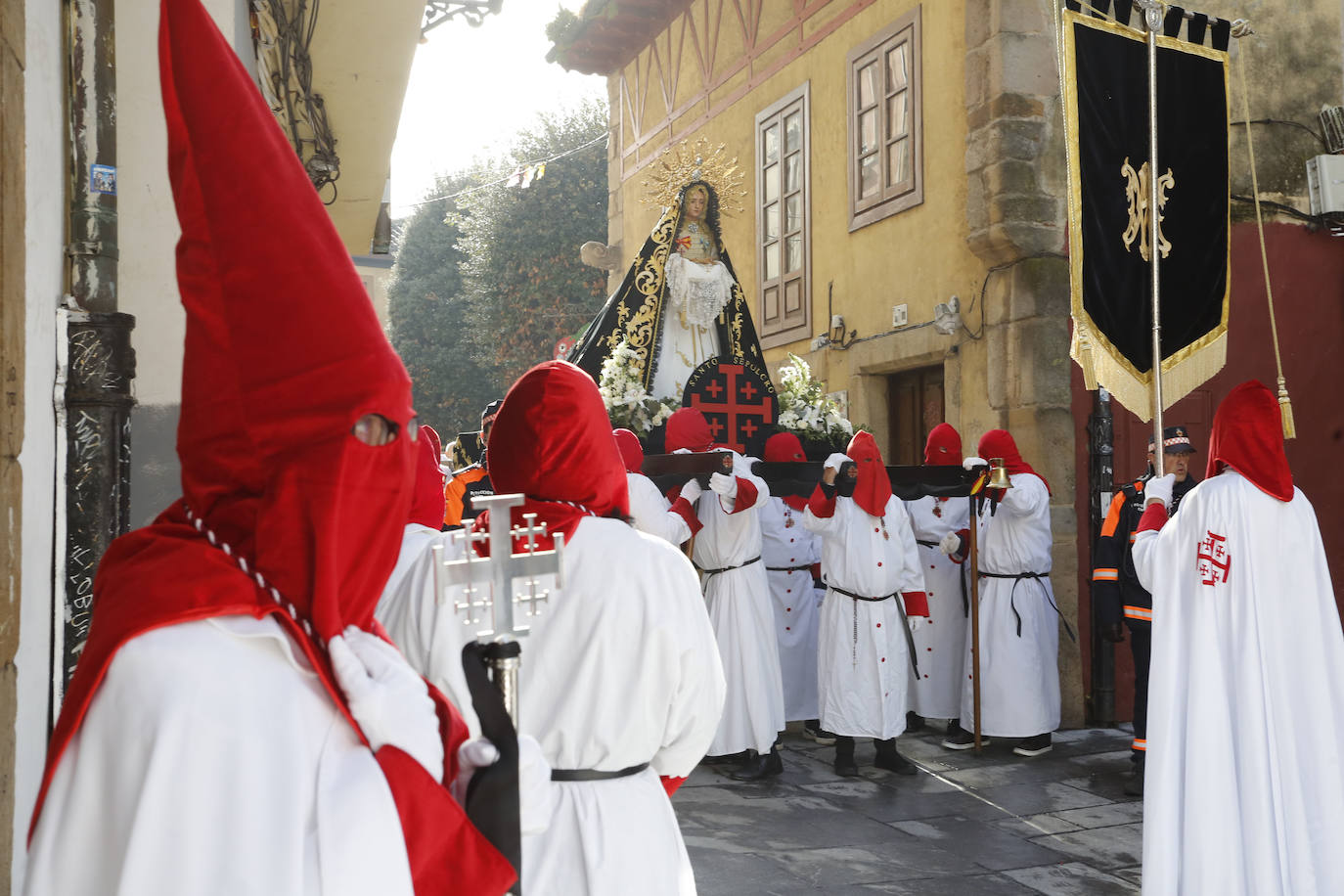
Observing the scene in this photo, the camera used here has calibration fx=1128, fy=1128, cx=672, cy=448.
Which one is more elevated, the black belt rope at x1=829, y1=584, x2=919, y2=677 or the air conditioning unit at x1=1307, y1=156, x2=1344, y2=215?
the air conditioning unit at x1=1307, y1=156, x2=1344, y2=215

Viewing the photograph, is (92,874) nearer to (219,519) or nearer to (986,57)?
(219,519)

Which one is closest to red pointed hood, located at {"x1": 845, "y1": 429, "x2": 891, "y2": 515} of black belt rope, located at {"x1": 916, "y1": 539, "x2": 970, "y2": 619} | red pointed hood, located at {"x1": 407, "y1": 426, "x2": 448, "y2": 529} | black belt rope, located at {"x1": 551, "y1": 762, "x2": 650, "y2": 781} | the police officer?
the police officer

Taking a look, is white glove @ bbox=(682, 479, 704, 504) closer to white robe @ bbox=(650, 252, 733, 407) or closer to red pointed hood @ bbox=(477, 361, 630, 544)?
white robe @ bbox=(650, 252, 733, 407)

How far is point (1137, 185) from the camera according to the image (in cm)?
687

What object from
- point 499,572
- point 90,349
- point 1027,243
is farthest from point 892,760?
point 499,572

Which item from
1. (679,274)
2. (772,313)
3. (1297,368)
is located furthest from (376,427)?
(772,313)

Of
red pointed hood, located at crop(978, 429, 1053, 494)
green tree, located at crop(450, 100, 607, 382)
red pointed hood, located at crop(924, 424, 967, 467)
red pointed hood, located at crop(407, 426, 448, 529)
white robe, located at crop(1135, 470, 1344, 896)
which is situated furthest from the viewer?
green tree, located at crop(450, 100, 607, 382)

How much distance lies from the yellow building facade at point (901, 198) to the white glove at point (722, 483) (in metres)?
3.10

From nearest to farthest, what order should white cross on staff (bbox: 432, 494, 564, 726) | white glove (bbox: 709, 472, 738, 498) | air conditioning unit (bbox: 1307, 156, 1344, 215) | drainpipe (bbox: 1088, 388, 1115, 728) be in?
1. white cross on staff (bbox: 432, 494, 564, 726)
2. white glove (bbox: 709, 472, 738, 498)
3. drainpipe (bbox: 1088, 388, 1115, 728)
4. air conditioning unit (bbox: 1307, 156, 1344, 215)

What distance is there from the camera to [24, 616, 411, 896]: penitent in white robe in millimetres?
1213

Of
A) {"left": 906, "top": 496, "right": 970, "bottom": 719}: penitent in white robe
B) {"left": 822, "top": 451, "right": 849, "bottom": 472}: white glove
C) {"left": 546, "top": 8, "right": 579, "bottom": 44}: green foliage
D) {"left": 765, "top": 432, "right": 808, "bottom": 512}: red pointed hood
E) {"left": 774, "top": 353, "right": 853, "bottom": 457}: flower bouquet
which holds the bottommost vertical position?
{"left": 906, "top": 496, "right": 970, "bottom": 719}: penitent in white robe

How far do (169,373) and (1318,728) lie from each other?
4.64 metres

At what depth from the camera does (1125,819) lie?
6.21 m

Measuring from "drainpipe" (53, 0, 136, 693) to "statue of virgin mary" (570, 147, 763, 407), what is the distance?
16.8ft
